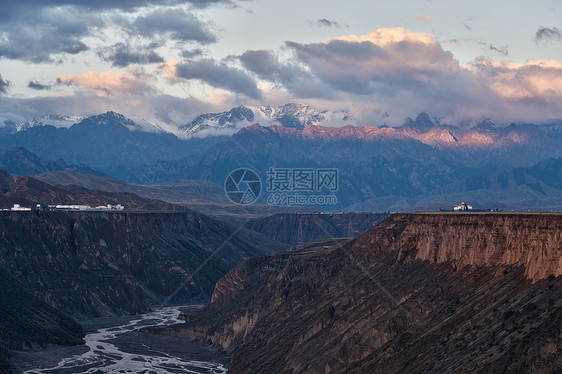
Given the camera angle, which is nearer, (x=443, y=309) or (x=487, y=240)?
(x=443, y=309)

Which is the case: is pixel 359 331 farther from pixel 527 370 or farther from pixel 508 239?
pixel 527 370

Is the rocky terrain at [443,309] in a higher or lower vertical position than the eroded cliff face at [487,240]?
lower

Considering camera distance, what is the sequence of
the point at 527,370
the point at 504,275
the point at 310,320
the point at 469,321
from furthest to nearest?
1. the point at 310,320
2. the point at 504,275
3. the point at 469,321
4. the point at 527,370

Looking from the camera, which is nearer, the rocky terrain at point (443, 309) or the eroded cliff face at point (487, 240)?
the rocky terrain at point (443, 309)

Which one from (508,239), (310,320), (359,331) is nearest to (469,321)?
(508,239)

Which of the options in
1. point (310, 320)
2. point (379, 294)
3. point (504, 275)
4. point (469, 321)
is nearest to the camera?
point (469, 321)

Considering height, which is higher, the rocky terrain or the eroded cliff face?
the eroded cliff face

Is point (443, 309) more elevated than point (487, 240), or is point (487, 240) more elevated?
point (487, 240)

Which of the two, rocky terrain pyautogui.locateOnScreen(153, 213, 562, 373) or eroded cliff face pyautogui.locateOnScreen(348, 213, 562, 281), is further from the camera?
eroded cliff face pyautogui.locateOnScreen(348, 213, 562, 281)
